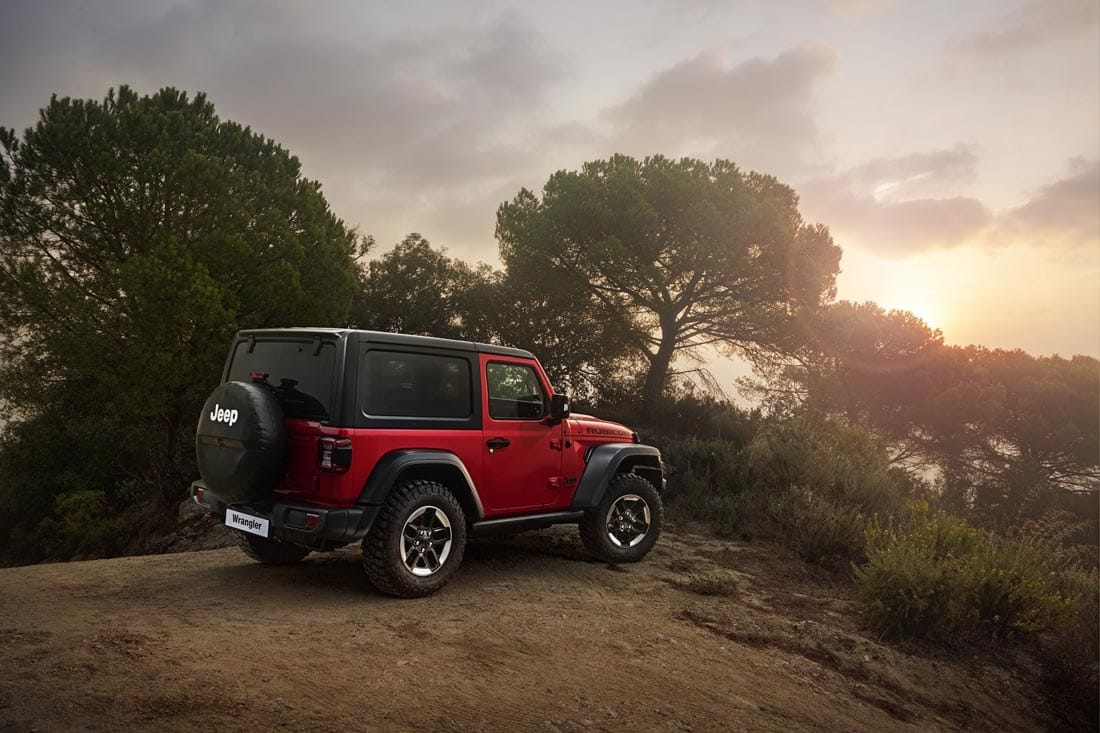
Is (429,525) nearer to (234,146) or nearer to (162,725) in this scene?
(162,725)

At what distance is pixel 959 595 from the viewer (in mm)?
5633

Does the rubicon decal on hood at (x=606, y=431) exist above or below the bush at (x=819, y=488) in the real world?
above

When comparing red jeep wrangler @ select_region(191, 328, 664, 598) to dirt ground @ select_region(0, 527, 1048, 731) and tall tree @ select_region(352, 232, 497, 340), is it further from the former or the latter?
tall tree @ select_region(352, 232, 497, 340)

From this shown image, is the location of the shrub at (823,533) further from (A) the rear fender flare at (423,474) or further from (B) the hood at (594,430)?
(A) the rear fender flare at (423,474)

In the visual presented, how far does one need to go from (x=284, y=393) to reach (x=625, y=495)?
11.4 feet

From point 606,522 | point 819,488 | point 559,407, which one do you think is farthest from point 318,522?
point 819,488

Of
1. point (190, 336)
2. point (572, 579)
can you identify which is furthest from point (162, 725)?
point (190, 336)

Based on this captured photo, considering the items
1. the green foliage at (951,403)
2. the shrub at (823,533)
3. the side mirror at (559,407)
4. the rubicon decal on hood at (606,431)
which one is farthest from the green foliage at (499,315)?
the side mirror at (559,407)

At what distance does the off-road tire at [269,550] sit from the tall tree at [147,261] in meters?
10.6

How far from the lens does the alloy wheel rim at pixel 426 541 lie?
5.40 meters

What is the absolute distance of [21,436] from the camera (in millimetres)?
23922

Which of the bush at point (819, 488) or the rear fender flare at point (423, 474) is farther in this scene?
the bush at point (819, 488)

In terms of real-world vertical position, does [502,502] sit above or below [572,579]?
above

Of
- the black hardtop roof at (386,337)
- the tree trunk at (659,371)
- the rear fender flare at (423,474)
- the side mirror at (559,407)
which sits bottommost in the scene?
the rear fender flare at (423,474)
